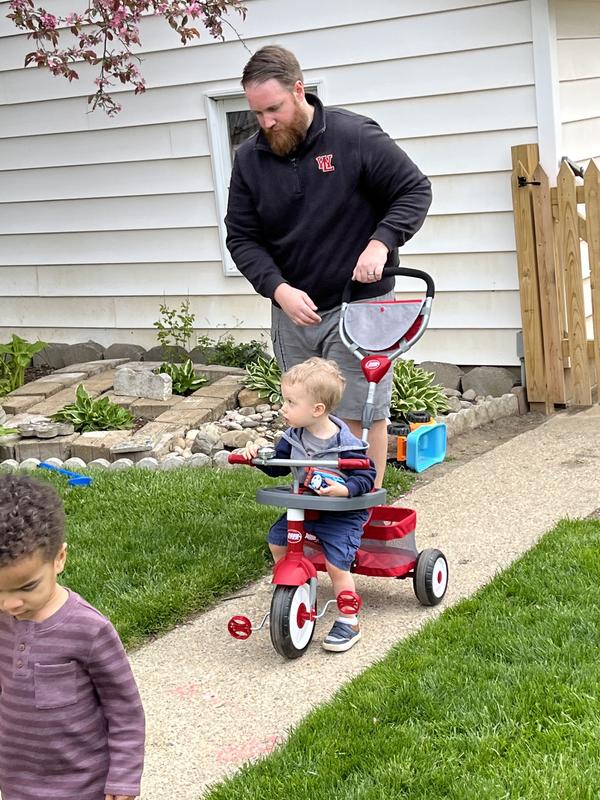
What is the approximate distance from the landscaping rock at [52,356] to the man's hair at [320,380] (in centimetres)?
609

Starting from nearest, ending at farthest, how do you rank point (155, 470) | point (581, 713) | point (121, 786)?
point (121, 786), point (581, 713), point (155, 470)

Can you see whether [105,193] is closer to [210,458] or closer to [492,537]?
[210,458]

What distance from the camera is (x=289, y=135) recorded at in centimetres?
440

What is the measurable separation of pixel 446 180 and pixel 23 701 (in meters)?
6.24

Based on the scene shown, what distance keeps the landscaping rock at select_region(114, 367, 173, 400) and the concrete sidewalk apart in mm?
2560

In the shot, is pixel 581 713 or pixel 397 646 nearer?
pixel 581 713

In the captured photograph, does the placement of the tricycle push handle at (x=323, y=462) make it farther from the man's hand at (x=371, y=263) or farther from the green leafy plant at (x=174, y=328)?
the green leafy plant at (x=174, y=328)

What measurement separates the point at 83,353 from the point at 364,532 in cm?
585

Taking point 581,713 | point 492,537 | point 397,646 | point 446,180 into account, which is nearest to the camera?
point 581,713

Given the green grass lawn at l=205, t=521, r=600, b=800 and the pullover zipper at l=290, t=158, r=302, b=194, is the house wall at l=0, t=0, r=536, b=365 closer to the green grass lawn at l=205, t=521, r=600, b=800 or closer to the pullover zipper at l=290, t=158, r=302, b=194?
the pullover zipper at l=290, t=158, r=302, b=194

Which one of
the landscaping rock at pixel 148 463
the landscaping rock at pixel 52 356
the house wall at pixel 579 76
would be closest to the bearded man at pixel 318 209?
the landscaping rock at pixel 148 463

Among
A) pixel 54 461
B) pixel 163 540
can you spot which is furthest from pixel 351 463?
pixel 54 461

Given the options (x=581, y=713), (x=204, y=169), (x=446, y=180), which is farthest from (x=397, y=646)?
(x=204, y=169)

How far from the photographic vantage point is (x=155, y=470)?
6.54 metres
